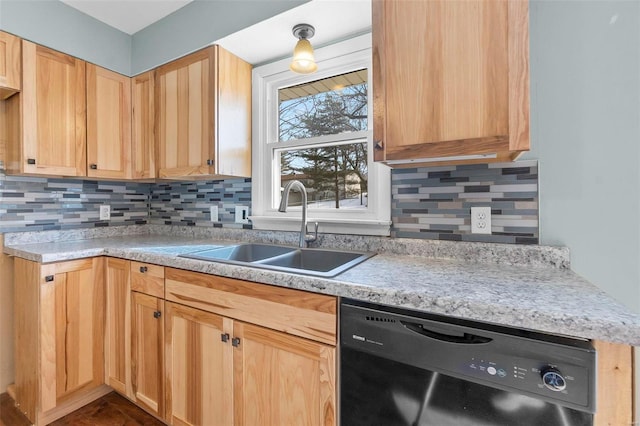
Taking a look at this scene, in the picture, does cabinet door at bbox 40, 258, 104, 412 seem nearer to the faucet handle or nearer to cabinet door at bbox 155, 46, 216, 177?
cabinet door at bbox 155, 46, 216, 177

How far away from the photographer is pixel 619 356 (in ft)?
2.17

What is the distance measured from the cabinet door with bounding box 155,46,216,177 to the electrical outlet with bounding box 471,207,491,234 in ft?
4.62

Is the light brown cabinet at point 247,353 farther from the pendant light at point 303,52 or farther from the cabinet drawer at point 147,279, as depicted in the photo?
the pendant light at point 303,52

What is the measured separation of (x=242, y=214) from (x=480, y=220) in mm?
1411

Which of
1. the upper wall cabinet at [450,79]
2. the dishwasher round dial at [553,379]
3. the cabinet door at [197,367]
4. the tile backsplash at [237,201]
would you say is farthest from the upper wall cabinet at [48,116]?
the dishwasher round dial at [553,379]

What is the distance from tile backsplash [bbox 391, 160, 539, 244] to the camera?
1206 millimetres

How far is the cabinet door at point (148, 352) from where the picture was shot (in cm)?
147

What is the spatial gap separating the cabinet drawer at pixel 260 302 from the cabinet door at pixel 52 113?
1100mm

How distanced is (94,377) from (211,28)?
211 cm

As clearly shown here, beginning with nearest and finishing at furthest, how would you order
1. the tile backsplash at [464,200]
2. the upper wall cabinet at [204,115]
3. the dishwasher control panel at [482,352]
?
the dishwasher control panel at [482,352], the tile backsplash at [464,200], the upper wall cabinet at [204,115]

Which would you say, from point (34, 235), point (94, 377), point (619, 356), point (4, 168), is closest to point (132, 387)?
point (94, 377)

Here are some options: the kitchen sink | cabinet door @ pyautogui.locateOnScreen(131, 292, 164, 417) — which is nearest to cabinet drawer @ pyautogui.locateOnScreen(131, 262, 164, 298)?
cabinet door @ pyautogui.locateOnScreen(131, 292, 164, 417)

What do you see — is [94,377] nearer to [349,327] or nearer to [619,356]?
[349,327]

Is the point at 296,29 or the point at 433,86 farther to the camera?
the point at 296,29
